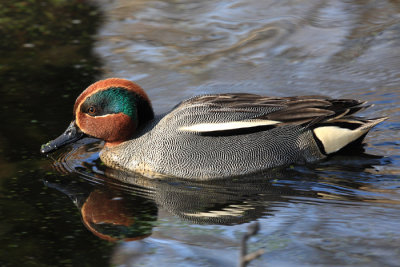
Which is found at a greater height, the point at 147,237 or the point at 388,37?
the point at 388,37

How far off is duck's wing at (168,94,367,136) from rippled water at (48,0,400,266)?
421 millimetres

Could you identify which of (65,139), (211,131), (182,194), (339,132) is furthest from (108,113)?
(339,132)

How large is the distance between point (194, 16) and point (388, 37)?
8.76ft

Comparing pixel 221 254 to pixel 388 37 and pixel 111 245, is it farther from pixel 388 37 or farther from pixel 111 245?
pixel 388 37

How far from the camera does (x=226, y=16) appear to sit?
10.0 m

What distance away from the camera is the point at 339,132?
640 centimetres

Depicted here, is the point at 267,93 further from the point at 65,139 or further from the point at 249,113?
the point at 65,139

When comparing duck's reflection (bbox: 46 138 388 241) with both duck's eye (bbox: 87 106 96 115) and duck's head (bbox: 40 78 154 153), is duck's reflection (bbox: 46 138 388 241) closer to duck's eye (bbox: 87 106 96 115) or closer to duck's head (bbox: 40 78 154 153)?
duck's head (bbox: 40 78 154 153)

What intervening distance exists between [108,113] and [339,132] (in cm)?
206

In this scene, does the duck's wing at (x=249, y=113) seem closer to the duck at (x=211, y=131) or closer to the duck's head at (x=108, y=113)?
the duck at (x=211, y=131)

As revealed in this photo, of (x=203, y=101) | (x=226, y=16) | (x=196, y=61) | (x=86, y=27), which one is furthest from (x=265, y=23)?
(x=203, y=101)

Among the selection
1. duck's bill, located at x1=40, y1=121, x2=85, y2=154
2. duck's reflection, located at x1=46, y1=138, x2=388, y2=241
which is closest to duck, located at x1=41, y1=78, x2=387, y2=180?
duck's bill, located at x1=40, y1=121, x2=85, y2=154

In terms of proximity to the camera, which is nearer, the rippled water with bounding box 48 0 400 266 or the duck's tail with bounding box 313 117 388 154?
the rippled water with bounding box 48 0 400 266

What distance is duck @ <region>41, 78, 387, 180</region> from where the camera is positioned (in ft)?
20.2
